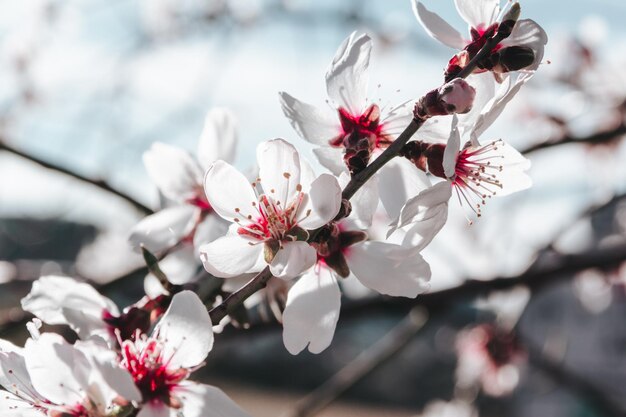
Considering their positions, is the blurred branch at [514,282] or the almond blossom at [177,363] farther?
the blurred branch at [514,282]

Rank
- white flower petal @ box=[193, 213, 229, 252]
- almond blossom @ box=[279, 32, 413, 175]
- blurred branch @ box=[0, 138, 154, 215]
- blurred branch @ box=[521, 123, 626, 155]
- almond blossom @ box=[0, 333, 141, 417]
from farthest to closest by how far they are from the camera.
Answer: blurred branch @ box=[521, 123, 626, 155] < blurred branch @ box=[0, 138, 154, 215] < white flower petal @ box=[193, 213, 229, 252] < almond blossom @ box=[279, 32, 413, 175] < almond blossom @ box=[0, 333, 141, 417]

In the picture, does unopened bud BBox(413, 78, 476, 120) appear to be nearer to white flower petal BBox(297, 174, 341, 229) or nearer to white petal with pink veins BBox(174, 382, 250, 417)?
white flower petal BBox(297, 174, 341, 229)

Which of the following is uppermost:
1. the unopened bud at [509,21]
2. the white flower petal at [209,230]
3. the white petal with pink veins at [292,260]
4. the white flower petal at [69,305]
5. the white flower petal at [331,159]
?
the white flower petal at [69,305]

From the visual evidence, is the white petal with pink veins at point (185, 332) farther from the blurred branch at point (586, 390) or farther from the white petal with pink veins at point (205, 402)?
the blurred branch at point (586, 390)

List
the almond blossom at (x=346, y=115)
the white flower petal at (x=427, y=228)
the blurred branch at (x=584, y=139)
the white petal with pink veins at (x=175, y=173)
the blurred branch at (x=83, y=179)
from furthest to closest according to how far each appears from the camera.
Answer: the blurred branch at (x=584, y=139), the blurred branch at (x=83, y=179), the white petal with pink veins at (x=175, y=173), the almond blossom at (x=346, y=115), the white flower petal at (x=427, y=228)

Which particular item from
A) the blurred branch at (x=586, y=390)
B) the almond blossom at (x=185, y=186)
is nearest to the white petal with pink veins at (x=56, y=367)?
the almond blossom at (x=185, y=186)

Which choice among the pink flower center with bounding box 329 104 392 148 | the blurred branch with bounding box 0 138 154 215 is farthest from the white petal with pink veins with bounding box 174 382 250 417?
the blurred branch with bounding box 0 138 154 215

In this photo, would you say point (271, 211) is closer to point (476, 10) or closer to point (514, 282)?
point (476, 10)

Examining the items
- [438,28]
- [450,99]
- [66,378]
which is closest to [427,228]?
[450,99]
